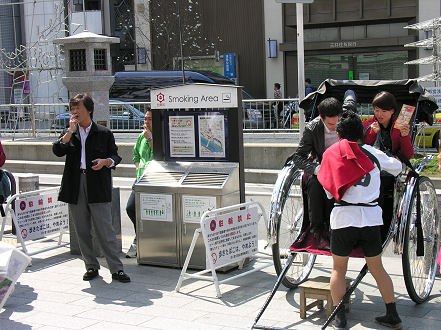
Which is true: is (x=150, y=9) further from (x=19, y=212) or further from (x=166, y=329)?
(x=166, y=329)

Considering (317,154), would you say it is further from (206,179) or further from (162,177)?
(162,177)

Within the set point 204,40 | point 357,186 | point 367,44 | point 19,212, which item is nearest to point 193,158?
point 19,212

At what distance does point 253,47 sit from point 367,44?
6278 millimetres

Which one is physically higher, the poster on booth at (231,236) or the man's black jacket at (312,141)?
the man's black jacket at (312,141)

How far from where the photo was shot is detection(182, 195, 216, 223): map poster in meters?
6.76

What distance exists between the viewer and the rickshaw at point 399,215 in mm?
5484

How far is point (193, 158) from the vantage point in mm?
7297

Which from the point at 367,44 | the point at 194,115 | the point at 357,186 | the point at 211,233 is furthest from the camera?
the point at 367,44

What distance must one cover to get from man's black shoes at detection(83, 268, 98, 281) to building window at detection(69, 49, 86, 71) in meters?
3.49

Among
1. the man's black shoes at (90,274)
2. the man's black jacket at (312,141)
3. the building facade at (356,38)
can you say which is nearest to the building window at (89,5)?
the building facade at (356,38)

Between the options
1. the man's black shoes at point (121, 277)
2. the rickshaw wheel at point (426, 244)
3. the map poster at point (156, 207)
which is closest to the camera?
the rickshaw wheel at point (426, 244)

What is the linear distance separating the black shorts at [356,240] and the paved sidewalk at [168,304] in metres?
0.67

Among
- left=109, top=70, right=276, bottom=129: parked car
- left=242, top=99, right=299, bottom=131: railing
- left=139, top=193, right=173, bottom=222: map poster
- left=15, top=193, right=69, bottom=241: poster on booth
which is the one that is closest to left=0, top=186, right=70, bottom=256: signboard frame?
left=15, top=193, right=69, bottom=241: poster on booth

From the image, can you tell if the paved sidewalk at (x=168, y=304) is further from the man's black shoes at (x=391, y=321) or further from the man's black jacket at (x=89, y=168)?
the man's black jacket at (x=89, y=168)
